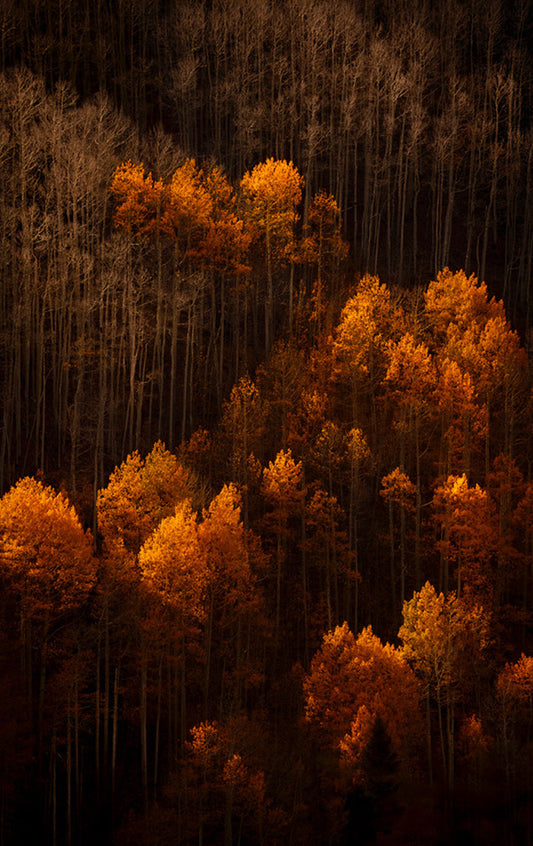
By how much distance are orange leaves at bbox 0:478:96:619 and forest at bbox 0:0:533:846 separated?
0.13m

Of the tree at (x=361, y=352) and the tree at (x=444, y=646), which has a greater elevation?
the tree at (x=361, y=352)

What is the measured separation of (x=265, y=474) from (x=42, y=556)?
11.4m

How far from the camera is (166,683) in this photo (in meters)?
40.3

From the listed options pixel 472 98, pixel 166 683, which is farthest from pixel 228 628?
pixel 472 98

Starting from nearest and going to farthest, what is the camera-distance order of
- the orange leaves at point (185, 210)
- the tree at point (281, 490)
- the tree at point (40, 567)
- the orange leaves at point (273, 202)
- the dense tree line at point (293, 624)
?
1. the dense tree line at point (293, 624)
2. the tree at point (40, 567)
3. the tree at point (281, 490)
4. the orange leaves at point (185, 210)
5. the orange leaves at point (273, 202)

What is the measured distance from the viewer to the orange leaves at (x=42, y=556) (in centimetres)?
3725

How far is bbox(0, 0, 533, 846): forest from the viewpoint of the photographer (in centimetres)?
3706

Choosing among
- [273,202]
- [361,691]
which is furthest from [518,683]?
[273,202]

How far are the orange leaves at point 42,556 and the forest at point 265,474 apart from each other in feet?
0.42

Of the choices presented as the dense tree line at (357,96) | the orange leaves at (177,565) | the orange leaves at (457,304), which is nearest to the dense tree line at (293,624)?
the orange leaves at (177,565)

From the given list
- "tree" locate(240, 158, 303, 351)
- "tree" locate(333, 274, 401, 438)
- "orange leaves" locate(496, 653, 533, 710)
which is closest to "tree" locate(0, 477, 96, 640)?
"tree" locate(333, 274, 401, 438)

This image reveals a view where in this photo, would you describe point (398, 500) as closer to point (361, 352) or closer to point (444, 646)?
point (444, 646)

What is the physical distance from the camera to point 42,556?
3766cm

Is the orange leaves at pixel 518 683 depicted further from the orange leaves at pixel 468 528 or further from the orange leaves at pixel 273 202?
the orange leaves at pixel 273 202
